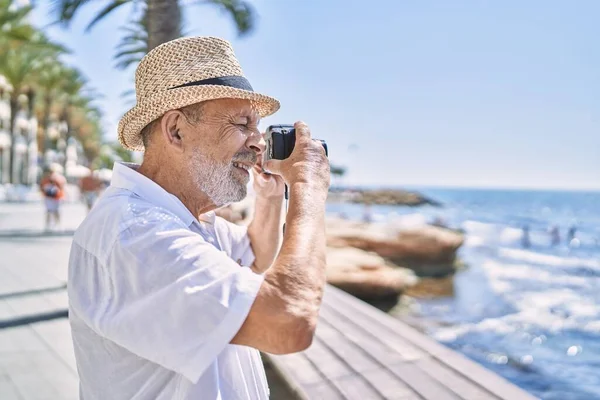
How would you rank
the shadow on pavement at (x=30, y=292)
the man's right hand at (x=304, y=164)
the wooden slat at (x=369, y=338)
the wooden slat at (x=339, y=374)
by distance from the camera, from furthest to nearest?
1. the shadow on pavement at (x=30, y=292)
2. the wooden slat at (x=369, y=338)
3. the wooden slat at (x=339, y=374)
4. the man's right hand at (x=304, y=164)

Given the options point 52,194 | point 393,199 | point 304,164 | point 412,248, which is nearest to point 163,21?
point 304,164

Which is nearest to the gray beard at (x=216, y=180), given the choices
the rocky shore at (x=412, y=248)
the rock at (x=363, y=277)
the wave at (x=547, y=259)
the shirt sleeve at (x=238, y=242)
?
the shirt sleeve at (x=238, y=242)

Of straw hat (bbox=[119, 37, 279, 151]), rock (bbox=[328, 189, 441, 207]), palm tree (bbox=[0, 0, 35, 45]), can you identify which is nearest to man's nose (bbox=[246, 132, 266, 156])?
straw hat (bbox=[119, 37, 279, 151])

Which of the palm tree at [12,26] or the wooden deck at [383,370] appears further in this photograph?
the palm tree at [12,26]

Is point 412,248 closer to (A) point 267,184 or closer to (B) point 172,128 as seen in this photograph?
(A) point 267,184

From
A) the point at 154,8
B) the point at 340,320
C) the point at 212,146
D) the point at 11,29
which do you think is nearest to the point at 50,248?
the point at 154,8

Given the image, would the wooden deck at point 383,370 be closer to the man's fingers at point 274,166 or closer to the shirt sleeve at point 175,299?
the man's fingers at point 274,166

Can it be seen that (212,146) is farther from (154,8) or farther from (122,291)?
(154,8)

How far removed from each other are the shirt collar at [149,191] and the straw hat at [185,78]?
0.60ft

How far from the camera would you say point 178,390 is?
1.06 meters

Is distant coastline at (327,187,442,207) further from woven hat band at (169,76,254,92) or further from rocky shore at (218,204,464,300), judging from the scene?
woven hat band at (169,76,254,92)

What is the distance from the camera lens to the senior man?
0.96 metres

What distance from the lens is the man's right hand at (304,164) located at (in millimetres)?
1194

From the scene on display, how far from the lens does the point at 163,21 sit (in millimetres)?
5160
